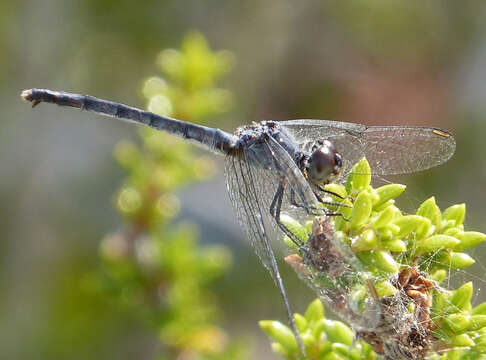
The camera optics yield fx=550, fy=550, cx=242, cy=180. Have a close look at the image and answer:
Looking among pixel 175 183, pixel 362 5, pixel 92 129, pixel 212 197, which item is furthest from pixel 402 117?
pixel 175 183

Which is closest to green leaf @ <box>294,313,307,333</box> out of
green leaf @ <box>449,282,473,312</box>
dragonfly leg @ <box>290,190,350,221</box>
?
dragonfly leg @ <box>290,190,350,221</box>

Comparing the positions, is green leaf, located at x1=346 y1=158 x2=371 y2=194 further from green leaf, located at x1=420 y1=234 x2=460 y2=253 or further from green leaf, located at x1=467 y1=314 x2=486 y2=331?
green leaf, located at x1=467 y1=314 x2=486 y2=331

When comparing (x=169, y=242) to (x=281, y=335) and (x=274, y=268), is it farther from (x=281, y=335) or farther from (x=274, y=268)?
(x=281, y=335)

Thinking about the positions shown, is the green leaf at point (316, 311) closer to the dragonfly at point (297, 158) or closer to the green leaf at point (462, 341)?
the dragonfly at point (297, 158)

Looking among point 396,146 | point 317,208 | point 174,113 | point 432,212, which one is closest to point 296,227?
point 317,208

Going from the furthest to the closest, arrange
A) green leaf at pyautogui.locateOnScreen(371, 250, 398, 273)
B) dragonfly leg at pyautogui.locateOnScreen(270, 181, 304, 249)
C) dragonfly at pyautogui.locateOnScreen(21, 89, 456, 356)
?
1. dragonfly at pyautogui.locateOnScreen(21, 89, 456, 356)
2. dragonfly leg at pyautogui.locateOnScreen(270, 181, 304, 249)
3. green leaf at pyautogui.locateOnScreen(371, 250, 398, 273)

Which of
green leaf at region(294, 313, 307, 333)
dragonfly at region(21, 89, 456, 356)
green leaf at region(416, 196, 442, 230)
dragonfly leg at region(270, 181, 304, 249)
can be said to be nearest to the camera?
green leaf at region(416, 196, 442, 230)

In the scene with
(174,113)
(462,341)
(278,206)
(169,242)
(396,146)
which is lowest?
(462,341)
